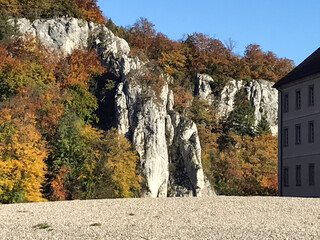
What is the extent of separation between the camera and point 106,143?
235 ft

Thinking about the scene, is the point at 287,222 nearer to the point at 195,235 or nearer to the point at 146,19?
the point at 195,235

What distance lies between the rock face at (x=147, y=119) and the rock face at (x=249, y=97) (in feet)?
49.6

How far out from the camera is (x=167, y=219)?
29234mm

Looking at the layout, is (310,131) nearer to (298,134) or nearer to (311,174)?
(298,134)

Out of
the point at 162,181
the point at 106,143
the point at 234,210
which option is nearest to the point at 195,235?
the point at 234,210

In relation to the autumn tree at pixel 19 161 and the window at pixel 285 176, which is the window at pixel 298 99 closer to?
the window at pixel 285 176

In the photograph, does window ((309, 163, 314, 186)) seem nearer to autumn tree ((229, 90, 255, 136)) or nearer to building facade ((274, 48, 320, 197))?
building facade ((274, 48, 320, 197))

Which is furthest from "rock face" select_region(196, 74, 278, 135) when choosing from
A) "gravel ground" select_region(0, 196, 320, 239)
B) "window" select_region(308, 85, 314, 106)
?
"gravel ground" select_region(0, 196, 320, 239)

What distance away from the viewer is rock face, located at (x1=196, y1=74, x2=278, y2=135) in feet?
335

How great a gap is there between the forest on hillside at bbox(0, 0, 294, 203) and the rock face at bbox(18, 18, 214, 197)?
5.45 feet

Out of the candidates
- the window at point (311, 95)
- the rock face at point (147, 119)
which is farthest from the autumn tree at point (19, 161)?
the rock face at point (147, 119)

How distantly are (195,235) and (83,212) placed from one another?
8.39 meters

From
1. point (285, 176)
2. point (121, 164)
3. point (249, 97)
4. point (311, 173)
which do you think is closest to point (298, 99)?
point (311, 173)

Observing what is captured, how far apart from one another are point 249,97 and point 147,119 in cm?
2532
